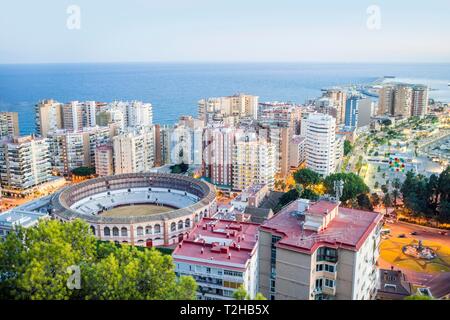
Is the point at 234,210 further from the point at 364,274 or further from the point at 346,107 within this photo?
the point at 346,107

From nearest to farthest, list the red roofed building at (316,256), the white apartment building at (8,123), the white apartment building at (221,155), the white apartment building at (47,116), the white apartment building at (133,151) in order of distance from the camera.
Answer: the red roofed building at (316,256) < the white apartment building at (221,155) < the white apartment building at (133,151) < the white apartment building at (8,123) < the white apartment building at (47,116)

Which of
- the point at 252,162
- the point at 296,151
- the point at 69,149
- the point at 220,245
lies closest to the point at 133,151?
the point at 69,149

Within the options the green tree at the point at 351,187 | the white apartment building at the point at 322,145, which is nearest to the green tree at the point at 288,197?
the green tree at the point at 351,187

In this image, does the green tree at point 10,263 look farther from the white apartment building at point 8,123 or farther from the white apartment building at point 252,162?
the white apartment building at point 8,123

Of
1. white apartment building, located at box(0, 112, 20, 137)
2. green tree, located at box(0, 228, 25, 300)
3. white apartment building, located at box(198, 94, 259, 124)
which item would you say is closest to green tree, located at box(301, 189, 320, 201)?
green tree, located at box(0, 228, 25, 300)

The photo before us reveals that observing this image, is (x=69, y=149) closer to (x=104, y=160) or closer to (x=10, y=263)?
(x=104, y=160)
